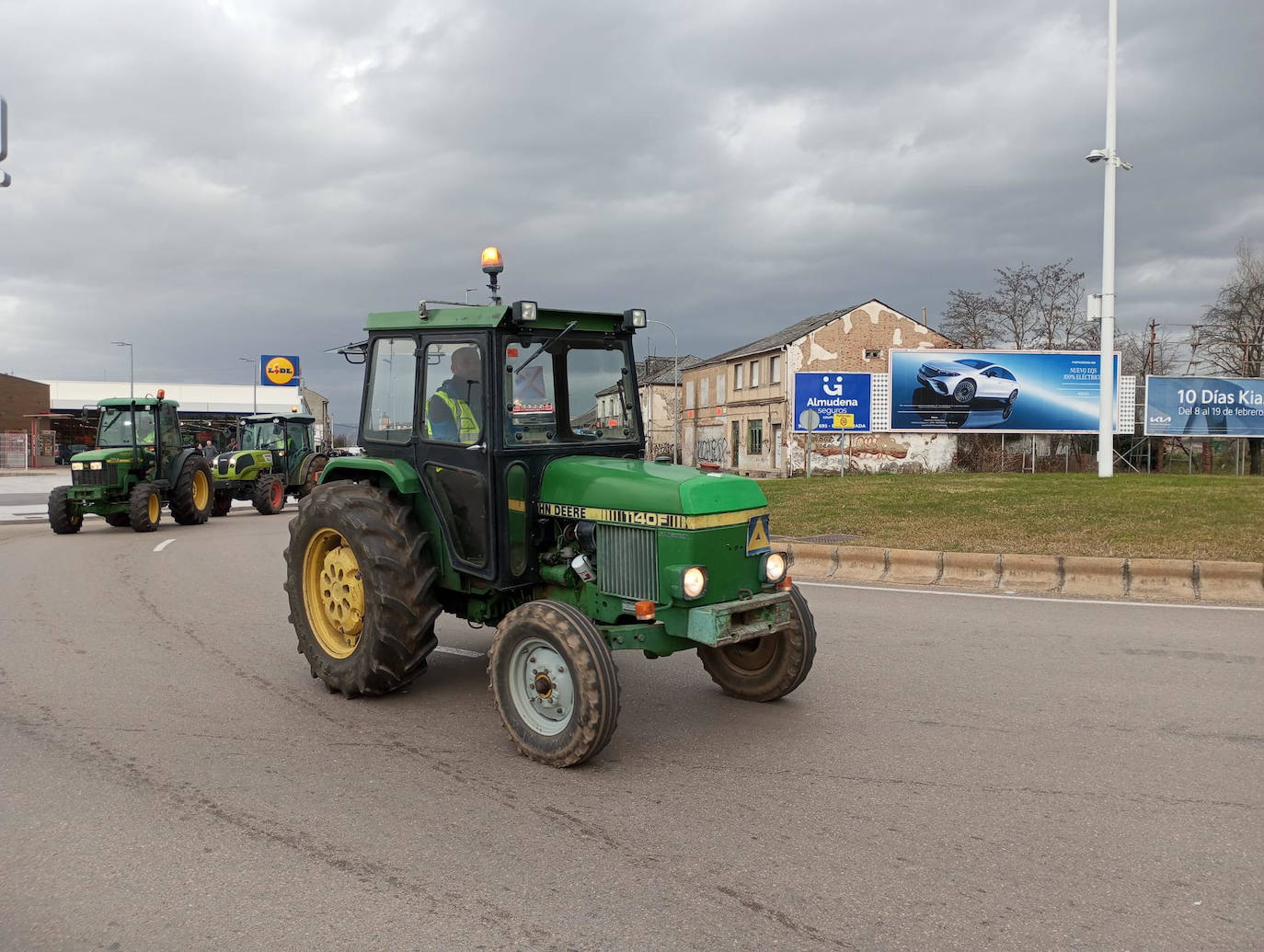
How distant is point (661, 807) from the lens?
4.48 metres

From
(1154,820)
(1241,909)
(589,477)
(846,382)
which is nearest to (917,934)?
(1241,909)

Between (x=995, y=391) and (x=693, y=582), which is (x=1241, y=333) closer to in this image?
(x=995, y=391)

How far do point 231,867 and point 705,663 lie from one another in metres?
3.19

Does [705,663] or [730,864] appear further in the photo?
[705,663]

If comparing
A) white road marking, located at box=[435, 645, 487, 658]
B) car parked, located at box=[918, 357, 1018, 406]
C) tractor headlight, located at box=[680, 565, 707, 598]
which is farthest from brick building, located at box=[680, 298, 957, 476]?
tractor headlight, located at box=[680, 565, 707, 598]

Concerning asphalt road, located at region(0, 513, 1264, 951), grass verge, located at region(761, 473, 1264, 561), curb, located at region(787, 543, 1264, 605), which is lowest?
asphalt road, located at region(0, 513, 1264, 951)

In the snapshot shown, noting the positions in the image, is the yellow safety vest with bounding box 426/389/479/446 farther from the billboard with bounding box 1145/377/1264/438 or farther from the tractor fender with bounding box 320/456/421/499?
the billboard with bounding box 1145/377/1264/438

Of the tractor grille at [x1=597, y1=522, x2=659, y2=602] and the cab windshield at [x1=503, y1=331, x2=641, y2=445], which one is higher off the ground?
the cab windshield at [x1=503, y1=331, x2=641, y2=445]

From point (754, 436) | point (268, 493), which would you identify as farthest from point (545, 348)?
point (754, 436)

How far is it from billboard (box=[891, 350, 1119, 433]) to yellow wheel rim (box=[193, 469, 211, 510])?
27.3 meters

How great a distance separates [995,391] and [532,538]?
3711 cm

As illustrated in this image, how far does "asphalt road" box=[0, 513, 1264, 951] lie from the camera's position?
3.46m

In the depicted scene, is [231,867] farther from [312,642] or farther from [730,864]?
[312,642]

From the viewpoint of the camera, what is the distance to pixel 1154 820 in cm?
429
